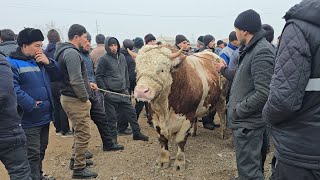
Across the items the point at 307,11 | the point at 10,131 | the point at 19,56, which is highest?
the point at 307,11

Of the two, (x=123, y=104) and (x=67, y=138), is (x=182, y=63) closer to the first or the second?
(x=123, y=104)

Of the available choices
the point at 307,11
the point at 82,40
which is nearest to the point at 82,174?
the point at 82,40

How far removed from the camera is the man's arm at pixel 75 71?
15.0 ft

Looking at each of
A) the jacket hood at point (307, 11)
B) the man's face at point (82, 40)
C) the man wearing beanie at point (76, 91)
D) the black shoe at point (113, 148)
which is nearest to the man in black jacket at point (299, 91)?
the jacket hood at point (307, 11)

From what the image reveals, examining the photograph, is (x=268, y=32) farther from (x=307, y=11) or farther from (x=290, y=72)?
(x=290, y=72)

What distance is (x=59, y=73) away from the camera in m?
4.70

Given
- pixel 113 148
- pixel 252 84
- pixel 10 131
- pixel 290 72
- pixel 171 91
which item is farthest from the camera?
pixel 113 148

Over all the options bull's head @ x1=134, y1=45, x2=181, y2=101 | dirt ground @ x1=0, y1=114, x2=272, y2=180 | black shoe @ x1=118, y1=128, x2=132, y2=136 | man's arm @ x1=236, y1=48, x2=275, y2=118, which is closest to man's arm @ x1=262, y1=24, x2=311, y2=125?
man's arm @ x1=236, y1=48, x2=275, y2=118

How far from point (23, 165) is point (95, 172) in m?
1.81

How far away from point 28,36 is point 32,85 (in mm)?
622

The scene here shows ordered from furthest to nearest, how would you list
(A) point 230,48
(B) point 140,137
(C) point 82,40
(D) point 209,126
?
(D) point 209,126 < (A) point 230,48 < (B) point 140,137 < (C) point 82,40

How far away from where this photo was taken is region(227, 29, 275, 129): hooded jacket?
10.9 ft

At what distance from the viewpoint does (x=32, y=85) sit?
13.1ft

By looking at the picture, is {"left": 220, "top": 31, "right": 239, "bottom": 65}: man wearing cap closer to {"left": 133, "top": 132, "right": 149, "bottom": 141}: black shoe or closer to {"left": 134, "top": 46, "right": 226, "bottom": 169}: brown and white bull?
{"left": 134, "top": 46, "right": 226, "bottom": 169}: brown and white bull
